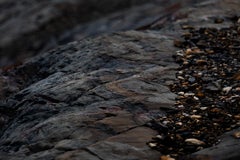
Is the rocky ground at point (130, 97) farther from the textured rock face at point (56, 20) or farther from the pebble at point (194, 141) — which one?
the textured rock face at point (56, 20)

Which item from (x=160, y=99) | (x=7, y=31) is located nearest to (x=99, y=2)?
(x=7, y=31)

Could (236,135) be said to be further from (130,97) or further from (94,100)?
(94,100)

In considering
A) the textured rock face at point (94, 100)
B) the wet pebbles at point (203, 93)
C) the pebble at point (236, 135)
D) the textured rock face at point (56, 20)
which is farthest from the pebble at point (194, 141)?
the textured rock face at point (56, 20)

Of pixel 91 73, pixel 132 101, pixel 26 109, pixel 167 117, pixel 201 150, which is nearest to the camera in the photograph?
pixel 201 150

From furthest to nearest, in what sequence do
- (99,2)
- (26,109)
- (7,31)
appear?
(99,2)
(7,31)
(26,109)

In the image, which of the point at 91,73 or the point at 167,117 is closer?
the point at 167,117

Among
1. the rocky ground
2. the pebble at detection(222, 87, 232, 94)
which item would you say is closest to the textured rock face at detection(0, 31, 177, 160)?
the rocky ground

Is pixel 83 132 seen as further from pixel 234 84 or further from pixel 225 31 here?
pixel 225 31
